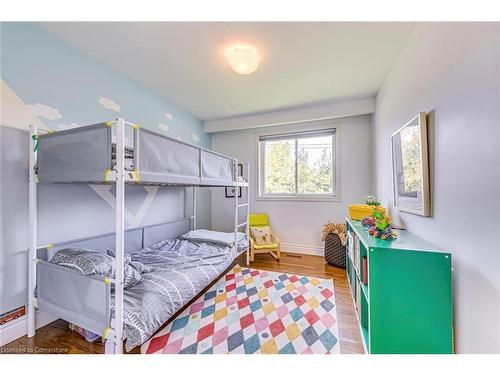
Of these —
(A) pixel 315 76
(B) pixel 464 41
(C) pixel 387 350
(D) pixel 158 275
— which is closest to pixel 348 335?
(C) pixel 387 350

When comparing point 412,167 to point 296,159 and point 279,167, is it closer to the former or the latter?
point 296,159

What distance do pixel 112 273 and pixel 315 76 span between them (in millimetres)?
2748

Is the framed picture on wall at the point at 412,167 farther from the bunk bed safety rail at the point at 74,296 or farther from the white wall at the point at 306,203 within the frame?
the bunk bed safety rail at the point at 74,296

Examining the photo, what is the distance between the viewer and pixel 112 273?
1.37 metres

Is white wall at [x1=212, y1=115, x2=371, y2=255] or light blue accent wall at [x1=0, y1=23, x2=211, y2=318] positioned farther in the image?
white wall at [x1=212, y1=115, x2=371, y2=255]

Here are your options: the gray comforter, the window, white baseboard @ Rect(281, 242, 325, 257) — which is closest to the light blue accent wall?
the gray comforter

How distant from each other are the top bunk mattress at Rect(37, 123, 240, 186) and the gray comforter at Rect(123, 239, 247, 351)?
2.74 feet

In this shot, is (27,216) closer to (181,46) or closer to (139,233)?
(139,233)

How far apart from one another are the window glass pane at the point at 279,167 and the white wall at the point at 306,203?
24 centimetres

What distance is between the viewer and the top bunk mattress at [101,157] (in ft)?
3.94

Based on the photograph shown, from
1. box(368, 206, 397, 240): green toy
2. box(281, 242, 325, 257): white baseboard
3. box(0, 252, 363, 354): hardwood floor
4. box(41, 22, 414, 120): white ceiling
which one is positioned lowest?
box(0, 252, 363, 354): hardwood floor

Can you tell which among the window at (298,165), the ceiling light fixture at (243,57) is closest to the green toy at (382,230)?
the ceiling light fixture at (243,57)

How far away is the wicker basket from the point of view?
282cm

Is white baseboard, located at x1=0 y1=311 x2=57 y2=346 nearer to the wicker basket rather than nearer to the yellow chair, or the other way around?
the yellow chair
